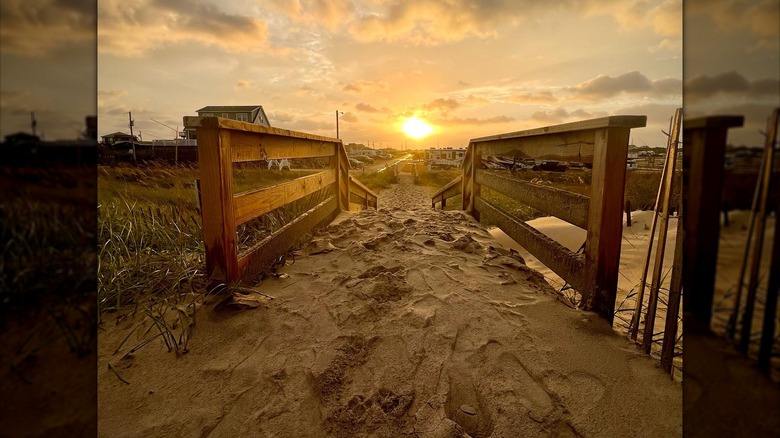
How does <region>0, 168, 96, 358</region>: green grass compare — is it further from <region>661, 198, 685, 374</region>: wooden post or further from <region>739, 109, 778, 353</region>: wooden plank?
<region>661, 198, 685, 374</region>: wooden post

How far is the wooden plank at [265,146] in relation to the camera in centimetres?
232

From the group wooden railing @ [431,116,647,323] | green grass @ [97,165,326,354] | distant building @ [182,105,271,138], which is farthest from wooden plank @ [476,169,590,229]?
distant building @ [182,105,271,138]

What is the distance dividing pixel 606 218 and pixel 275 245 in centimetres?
234

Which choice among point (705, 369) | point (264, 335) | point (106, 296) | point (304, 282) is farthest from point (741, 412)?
point (106, 296)

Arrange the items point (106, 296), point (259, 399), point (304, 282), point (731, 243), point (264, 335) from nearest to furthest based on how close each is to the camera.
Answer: point (731, 243) → point (259, 399) → point (264, 335) → point (106, 296) → point (304, 282)

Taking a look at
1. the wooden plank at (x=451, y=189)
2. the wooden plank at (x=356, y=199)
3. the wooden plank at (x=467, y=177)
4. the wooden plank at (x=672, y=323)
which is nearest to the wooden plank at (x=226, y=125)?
the wooden plank at (x=672, y=323)

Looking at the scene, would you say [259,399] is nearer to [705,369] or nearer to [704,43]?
[705,369]

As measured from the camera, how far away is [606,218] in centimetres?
193

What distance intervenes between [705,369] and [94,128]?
27.3 inches

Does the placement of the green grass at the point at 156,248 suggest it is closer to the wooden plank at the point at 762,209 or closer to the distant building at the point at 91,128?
the distant building at the point at 91,128

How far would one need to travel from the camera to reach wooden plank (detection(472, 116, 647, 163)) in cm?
184

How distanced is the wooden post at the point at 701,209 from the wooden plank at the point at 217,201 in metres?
2.16

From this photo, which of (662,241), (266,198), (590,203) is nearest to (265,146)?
(266,198)

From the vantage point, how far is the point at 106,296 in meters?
2.07
